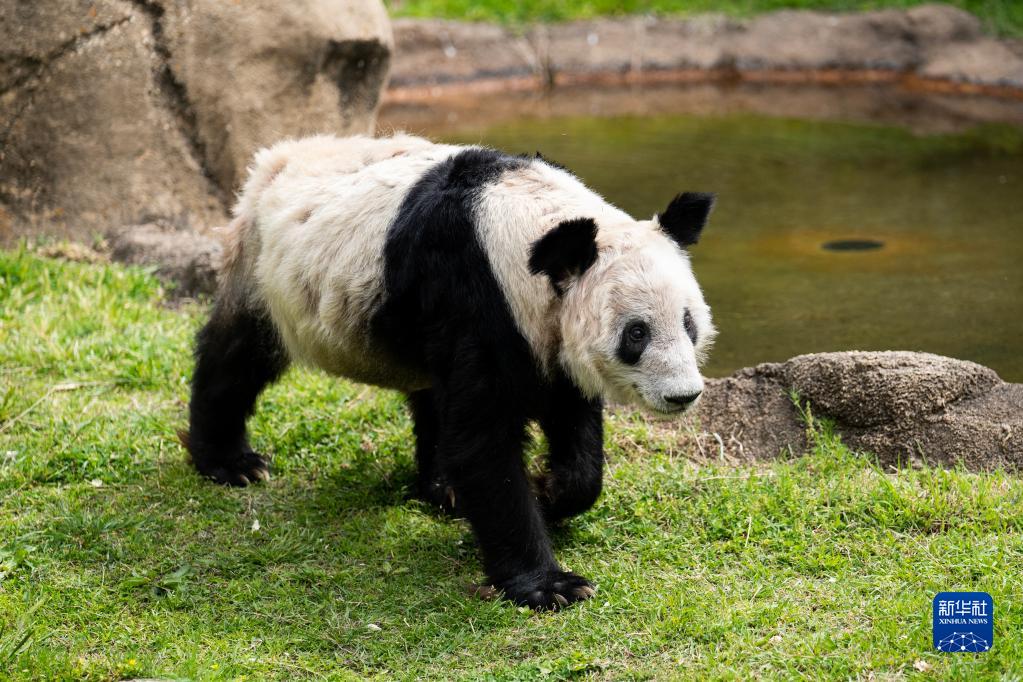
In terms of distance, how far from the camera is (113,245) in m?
7.99

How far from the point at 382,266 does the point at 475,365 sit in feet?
1.91

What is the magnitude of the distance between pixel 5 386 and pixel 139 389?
650 millimetres

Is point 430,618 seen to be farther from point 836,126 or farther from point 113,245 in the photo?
point 836,126

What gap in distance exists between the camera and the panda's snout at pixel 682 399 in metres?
4.19

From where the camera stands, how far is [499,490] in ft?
14.7

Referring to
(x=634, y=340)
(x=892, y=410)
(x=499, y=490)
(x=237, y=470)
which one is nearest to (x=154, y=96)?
(x=237, y=470)

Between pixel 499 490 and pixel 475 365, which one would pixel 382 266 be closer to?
pixel 475 365

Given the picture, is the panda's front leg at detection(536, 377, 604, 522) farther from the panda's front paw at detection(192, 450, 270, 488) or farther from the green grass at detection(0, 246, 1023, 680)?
the panda's front paw at detection(192, 450, 270, 488)

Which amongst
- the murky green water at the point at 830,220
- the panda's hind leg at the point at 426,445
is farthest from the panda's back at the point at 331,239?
the murky green water at the point at 830,220

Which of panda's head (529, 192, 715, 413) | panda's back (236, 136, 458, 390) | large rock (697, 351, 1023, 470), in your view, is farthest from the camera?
large rock (697, 351, 1023, 470)

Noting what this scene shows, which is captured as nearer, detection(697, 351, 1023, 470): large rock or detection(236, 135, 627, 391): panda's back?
detection(236, 135, 627, 391): panda's back

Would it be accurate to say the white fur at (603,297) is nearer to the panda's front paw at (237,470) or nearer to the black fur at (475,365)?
the black fur at (475,365)

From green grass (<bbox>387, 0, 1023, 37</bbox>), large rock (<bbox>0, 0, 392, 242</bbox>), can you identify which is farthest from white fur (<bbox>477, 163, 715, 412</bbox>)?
green grass (<bbox>387, 0, 1023, 37</bbox>)

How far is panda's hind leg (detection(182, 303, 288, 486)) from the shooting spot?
5.40 metres
